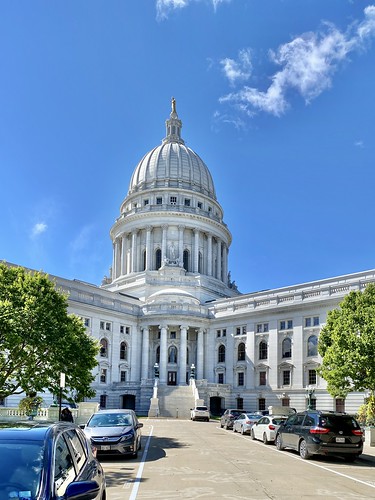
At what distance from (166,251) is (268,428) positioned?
65059 mm

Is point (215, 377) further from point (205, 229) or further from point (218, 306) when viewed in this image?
point (205, 229)

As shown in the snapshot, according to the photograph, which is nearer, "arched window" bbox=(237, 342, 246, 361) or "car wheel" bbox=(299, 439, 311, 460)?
→ "car wheel" bbox=(299, 439, 311, 460)

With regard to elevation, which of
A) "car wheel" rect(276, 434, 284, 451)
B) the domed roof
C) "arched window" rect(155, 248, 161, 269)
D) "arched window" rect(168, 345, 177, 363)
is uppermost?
the domed roof

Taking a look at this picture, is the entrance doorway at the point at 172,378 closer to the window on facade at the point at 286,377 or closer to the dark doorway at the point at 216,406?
the dark doorway at the point at 216,406

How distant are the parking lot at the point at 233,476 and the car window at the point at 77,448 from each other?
494cm

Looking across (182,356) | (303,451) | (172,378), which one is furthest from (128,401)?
(303,451)

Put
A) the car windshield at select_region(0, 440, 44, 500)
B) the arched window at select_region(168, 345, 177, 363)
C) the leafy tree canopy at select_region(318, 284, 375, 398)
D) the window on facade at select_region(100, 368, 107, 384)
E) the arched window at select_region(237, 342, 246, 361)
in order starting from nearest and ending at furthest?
1. the car windshield at select_region(0, 440, 44, 500)
2. the leafy tree canopy at select_region(318, 284, 375, 398)
3. the window on facade at select_region(100, 368, 107, 384)
4. the arched window at select_region(237, 342, 246, 361)
5. the arched window at select_region(168, 345, 177, 363)

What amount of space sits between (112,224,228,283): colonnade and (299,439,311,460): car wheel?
228 ft

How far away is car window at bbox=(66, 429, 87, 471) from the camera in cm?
744

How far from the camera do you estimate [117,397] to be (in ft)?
237

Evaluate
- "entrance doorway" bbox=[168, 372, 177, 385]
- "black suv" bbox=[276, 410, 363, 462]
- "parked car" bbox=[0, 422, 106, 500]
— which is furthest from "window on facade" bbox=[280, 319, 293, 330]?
"parked car" bbox=[0, 422, 106, 500]

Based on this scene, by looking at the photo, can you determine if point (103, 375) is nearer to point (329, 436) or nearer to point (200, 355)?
point (200, 355)

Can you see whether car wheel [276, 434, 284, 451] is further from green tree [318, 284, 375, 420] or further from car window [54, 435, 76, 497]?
car window [54, 435, 76, 497]

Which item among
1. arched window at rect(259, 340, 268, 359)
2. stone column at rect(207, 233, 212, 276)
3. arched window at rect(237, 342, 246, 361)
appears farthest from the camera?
stone column at rect(207, 233, 212, 276)
